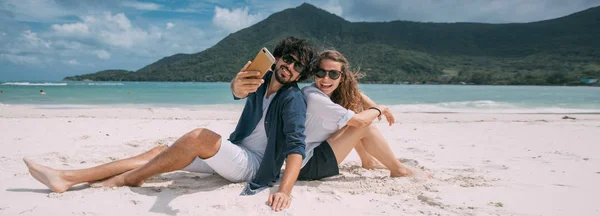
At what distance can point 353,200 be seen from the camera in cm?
325

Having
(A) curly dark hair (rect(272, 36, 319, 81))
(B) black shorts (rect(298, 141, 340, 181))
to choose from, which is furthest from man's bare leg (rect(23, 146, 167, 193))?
(A) curly dark hair (rect(272, 36, 319, 81))

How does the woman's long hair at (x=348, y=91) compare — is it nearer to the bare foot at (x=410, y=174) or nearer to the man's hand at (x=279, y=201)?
the bare foot at (x=410, y=174)

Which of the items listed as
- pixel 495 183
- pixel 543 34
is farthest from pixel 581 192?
pixel 543 34

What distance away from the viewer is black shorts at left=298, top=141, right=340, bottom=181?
363 centimetres

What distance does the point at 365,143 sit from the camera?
378 centimetres

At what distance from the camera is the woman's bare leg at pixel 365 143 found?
360 centimetres

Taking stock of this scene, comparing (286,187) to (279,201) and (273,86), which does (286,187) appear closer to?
(279,201)

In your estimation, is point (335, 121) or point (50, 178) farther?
point (335, 121)

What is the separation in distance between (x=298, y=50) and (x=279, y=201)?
1.16 metres

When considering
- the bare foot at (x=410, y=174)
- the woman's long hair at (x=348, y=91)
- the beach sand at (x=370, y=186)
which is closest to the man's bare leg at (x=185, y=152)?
the beach sand at (x=370, y=186)

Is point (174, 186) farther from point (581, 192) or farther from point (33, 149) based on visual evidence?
point (581, 192)

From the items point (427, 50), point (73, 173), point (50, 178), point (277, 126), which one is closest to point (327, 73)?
point (277, 126)

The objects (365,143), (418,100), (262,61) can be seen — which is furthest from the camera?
(418,100)

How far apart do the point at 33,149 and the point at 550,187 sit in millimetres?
6279
